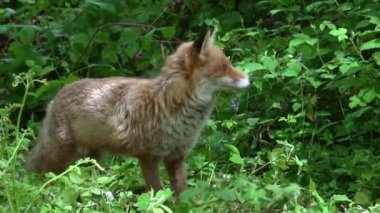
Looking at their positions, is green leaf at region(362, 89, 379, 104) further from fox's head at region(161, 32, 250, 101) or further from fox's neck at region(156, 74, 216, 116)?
fox's neck at region(156, 74, 216, 116)

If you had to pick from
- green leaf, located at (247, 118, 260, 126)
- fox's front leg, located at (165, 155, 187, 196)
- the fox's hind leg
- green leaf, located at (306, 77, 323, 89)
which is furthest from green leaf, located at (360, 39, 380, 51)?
the fox's hind leg

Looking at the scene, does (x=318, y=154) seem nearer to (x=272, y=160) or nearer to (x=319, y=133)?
(x=319, y=133)

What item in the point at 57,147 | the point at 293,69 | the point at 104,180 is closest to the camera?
the point at 104,180

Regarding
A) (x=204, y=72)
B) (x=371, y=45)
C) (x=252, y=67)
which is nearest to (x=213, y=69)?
(x=204, y=72)

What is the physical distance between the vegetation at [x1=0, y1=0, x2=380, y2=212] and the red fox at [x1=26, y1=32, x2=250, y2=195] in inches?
11.7

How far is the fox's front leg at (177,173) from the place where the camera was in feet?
23.1

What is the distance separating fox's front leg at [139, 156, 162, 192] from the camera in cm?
691

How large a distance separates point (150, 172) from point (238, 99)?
207cm

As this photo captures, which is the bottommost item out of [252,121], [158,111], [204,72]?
[252,121]

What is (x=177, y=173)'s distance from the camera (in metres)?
7.11

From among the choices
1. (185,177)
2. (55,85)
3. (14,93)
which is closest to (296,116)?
(185,177)

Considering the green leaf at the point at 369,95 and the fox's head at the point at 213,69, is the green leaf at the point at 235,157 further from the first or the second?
the green leaf at the point at 369,95

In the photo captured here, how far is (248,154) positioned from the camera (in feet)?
27.4

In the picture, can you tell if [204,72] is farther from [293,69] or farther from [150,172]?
[293,69]
